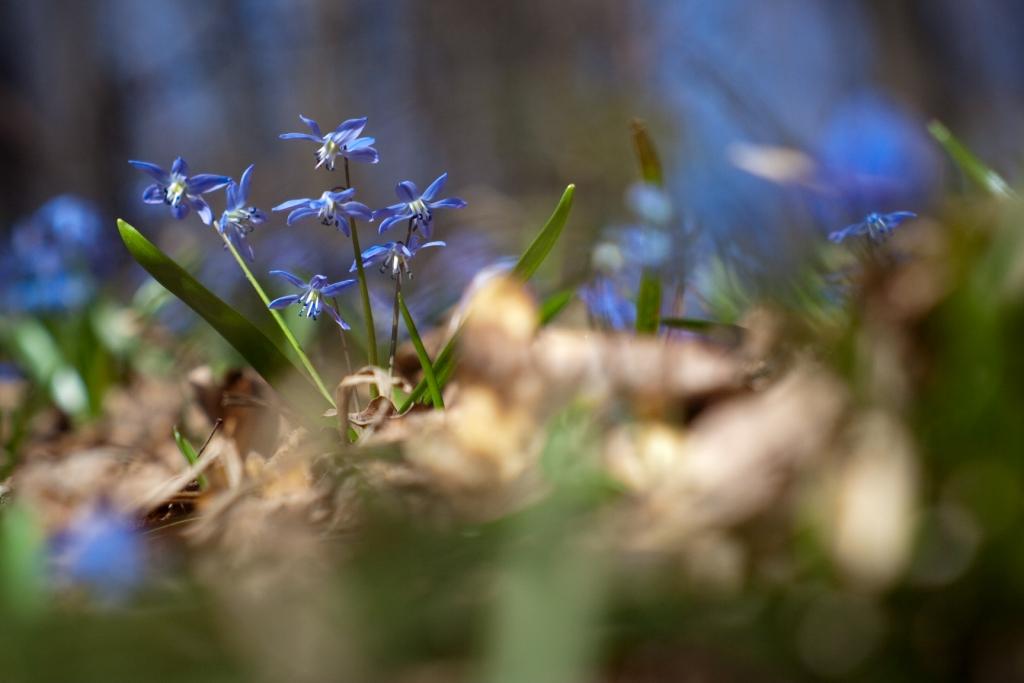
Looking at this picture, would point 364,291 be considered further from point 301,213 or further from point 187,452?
point 187,452

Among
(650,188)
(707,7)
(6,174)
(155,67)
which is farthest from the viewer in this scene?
(155,67)

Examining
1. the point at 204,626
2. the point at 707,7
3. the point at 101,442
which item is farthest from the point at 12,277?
the point at 707,7

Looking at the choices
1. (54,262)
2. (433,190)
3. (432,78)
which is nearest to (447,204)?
(433,190)

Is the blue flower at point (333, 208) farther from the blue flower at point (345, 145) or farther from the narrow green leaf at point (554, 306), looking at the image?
the narrow green leaf at point (554, 306)

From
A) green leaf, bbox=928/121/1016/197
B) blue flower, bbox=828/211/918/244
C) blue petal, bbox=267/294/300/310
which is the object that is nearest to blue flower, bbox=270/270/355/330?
blue petal, bbox=267/294/300/310

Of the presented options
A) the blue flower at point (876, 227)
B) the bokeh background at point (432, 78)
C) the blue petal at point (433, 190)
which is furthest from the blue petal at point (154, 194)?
the bokeh background at point (432, 78)

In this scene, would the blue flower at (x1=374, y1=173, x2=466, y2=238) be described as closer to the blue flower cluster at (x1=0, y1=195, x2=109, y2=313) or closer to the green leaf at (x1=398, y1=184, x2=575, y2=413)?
the green leaf at (x1=398, y1=184, x2=575, y2=413)

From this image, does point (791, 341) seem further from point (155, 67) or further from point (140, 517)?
point (155, 67)
